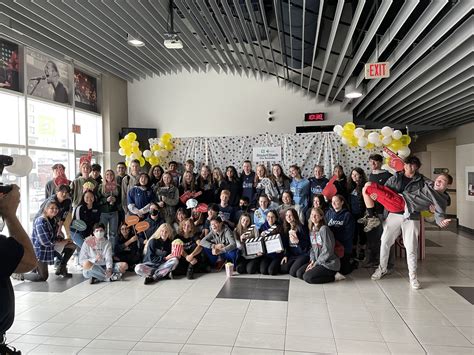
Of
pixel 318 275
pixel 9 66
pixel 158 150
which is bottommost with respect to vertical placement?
pixel 318 275

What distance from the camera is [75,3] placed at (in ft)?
17.0

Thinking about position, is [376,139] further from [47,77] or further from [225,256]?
[47,77]

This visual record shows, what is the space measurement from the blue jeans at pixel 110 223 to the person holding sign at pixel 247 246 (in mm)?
1894

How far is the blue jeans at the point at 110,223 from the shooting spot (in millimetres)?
5469

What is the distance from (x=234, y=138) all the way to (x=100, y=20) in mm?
3037

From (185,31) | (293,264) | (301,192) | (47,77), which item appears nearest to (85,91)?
(47,77)

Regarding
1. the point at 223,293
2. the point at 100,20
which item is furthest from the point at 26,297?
the point at 100,20

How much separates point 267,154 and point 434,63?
3020 mm

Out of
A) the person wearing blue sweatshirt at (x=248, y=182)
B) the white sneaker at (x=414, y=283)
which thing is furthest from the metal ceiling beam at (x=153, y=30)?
the white sneaker at (x=414, y=283)

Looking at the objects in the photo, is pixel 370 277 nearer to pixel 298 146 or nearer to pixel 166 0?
pixel 298 146

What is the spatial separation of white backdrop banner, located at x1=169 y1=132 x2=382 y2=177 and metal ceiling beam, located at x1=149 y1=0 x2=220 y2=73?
1.98 m

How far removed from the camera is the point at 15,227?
1686 millimetres

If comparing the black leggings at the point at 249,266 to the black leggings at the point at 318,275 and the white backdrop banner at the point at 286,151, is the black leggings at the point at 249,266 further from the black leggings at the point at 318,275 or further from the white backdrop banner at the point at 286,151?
the white backdrop banner at the point at 286,151

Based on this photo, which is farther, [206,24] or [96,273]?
[206,24]
